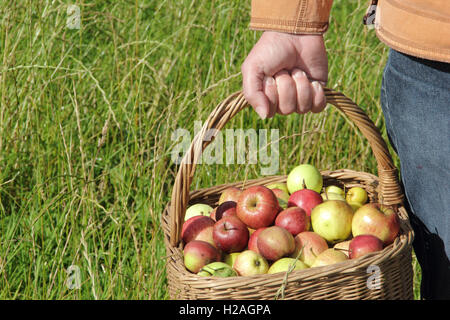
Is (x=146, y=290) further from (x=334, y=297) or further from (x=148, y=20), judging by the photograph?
(x=148, y=20)

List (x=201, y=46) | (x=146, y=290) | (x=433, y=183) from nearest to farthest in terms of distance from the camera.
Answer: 1. (x=433, y=183)
2. (x=146, y=290)
3. (x=201, y=46)

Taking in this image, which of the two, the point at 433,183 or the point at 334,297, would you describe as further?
the point at 433,183

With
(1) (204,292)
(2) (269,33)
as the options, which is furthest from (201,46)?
(1) (204,292)

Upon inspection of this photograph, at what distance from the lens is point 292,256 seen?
1550mm

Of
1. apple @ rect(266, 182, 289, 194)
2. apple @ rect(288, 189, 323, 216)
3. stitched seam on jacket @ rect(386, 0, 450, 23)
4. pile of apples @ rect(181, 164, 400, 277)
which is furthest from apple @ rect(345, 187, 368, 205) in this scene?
stitched seam on jacket @ rect(386, 0, 450, 23)

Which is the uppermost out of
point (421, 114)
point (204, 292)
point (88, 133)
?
point (421, 114)

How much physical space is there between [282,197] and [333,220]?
285 mm

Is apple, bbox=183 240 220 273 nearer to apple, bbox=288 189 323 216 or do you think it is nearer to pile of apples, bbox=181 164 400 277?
pile of apples, bbox=181 164 400 277

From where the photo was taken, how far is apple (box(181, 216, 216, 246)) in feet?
5.30

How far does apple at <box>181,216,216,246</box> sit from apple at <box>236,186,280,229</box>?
101 millimetres

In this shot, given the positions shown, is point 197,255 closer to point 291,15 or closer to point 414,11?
point 291,15

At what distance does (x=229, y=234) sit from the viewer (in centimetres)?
158

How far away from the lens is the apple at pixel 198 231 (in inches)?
63.6

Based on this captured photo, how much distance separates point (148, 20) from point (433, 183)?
5.37 ft
